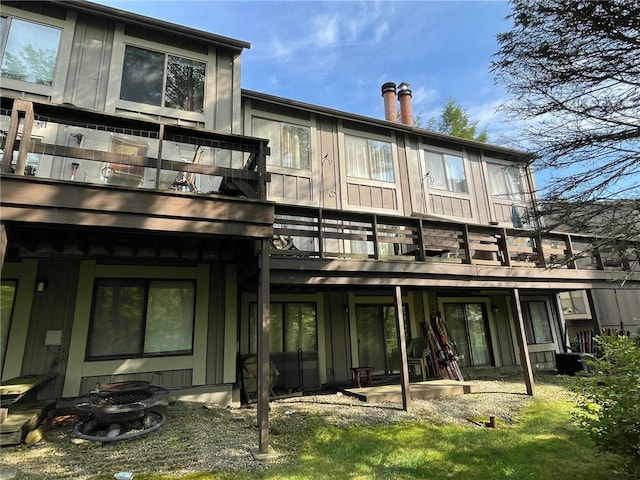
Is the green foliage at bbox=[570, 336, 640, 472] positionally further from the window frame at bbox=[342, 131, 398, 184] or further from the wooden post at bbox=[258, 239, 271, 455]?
the window frame at bbox=[342, 131, 398, 184]

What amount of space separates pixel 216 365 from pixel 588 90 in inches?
302

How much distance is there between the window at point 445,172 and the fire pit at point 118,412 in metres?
9.56

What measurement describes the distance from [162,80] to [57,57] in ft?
6.63

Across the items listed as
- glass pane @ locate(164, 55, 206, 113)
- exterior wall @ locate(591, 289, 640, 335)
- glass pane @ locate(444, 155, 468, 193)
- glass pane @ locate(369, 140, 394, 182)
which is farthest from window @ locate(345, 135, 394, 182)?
exterior wall @ locate(591, 289, 640, 335)

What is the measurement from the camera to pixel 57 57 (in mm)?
7285

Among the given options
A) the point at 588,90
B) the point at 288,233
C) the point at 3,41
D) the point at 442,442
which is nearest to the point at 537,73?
the point at 588,90

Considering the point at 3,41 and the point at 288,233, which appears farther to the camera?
the point at 3,41

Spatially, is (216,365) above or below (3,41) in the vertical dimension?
below

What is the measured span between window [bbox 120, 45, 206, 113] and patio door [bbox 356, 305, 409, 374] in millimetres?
6765

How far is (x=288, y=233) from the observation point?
626cm

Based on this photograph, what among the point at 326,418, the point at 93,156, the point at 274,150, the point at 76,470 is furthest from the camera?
the point at 274,150

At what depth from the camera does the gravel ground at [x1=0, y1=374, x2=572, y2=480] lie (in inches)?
157

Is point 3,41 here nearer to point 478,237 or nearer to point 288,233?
point 288,233

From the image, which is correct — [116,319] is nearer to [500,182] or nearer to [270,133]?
[270,133]
